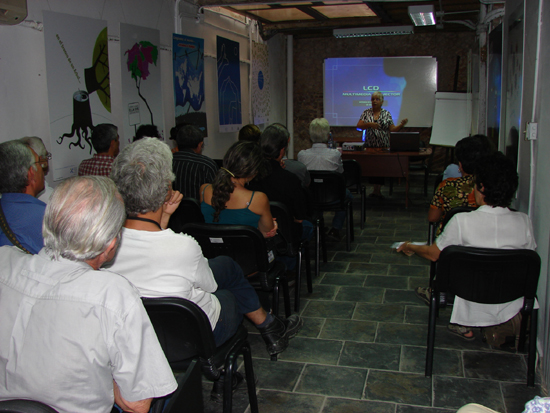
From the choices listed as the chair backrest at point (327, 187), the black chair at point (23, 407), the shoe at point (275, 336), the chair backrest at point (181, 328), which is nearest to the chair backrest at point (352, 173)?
the chair backrest at point (327, 187)

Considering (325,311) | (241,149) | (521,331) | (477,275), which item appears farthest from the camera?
(325,311)

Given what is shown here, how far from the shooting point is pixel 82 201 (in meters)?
1.18

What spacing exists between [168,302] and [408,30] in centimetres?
754

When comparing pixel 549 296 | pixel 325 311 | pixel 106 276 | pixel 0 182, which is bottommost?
pixel 325 311

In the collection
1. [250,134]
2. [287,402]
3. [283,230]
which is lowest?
Result: [287,402]

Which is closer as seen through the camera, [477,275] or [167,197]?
[167,197]

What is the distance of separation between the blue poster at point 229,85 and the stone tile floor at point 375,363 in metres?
3.64

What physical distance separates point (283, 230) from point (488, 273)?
137 centimetres

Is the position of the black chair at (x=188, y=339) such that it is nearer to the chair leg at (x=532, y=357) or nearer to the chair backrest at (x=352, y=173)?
the chair leg at (x=532, y=357)

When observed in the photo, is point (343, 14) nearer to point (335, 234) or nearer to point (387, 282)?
point (335, 234)

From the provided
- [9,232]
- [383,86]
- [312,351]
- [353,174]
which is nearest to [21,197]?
[9,232]

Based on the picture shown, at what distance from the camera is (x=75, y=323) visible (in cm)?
113

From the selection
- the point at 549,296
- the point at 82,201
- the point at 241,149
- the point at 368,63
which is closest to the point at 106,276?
the point at 82,201

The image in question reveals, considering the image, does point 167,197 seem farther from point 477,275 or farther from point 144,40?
point 144,40
